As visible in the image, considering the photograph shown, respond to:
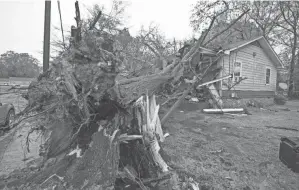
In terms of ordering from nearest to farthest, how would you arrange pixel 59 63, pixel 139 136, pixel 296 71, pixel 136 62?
pixel 139 136 → pixel 59 63 → pixel 136 62 → pixel 296 71

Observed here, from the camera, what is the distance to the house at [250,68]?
1086 centimetres

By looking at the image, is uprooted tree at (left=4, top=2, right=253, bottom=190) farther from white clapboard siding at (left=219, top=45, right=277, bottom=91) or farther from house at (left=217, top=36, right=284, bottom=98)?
white clapboard siding at (left=219, top=45, right=277, bottom=91)

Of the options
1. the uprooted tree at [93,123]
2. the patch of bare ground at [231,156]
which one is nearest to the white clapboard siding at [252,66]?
the patch of bare ground at [231,156]

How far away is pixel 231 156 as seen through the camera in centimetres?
412

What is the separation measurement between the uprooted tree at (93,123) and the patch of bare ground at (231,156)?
0.89 m

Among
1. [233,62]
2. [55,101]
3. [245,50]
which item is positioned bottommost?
[55,101]

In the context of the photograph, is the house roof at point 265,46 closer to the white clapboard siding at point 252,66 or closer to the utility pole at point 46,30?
the white clapboard siding at point 252,66

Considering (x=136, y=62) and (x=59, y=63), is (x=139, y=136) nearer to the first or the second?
(x=59, y=63)

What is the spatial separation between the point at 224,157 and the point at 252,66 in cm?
1095

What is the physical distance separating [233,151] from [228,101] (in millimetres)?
7379

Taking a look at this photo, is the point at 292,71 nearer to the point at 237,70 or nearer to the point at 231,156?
the point at 237,70

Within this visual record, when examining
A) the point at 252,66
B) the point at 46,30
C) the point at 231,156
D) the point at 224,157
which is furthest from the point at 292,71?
the point at 46,30

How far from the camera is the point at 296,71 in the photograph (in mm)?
22047

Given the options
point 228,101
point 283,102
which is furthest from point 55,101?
point 283,102
